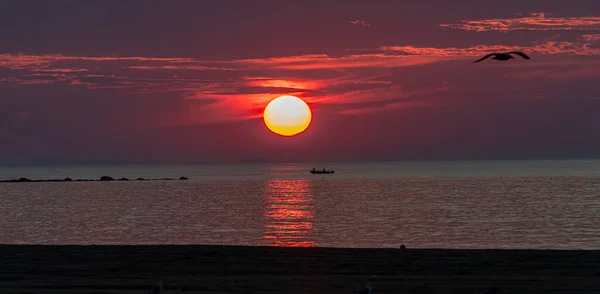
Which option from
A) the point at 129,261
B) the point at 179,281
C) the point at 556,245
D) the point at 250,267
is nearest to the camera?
the point at 179,281

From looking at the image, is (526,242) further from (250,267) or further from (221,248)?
(250,267)

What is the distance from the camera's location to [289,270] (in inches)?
981

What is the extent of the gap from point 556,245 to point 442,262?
24897 millimetres

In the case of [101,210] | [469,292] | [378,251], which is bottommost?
[469,292]

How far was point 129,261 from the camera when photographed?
90.0 feet

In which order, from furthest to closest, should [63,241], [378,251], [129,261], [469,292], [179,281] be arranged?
[63,241] → [378,251] → [129,261] → [179,281] → [469,292]

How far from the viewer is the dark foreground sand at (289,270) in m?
21.3

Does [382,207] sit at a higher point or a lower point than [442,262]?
higher

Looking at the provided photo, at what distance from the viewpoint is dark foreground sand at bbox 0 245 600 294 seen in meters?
21.3

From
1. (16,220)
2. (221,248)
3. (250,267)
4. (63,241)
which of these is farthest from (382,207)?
(250,267)

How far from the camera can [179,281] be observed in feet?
73.3

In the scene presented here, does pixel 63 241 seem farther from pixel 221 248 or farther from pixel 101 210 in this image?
pixel 101 210

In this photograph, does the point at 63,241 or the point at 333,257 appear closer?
the point at 333,257

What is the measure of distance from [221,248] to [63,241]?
25751 mm
